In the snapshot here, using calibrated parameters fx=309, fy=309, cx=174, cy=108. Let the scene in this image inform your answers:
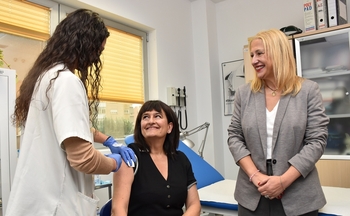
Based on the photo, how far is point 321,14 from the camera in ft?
9.11

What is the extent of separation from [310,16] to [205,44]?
126 centimetres

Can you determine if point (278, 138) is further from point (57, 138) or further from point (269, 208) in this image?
point (57, 138)

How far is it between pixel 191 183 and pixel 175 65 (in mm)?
2133

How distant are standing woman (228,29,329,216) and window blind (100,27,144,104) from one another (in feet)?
5.62

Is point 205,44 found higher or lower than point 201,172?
higher

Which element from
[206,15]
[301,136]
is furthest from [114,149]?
[206,15]

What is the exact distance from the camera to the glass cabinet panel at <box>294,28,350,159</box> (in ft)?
8.97

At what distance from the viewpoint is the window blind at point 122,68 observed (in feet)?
9.43

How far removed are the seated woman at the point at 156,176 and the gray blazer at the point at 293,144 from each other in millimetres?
284

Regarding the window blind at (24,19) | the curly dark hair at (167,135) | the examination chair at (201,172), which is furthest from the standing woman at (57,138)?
the window blind at (24,19)

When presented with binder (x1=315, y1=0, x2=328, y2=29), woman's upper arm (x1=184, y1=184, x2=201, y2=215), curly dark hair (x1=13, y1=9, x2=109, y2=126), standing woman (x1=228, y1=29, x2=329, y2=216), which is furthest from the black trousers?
binder (x1=315, y1=0, x2=328, y2=29)

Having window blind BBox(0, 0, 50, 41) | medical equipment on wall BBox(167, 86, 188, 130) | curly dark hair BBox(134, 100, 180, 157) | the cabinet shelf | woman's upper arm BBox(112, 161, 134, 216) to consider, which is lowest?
woman's upper arm BBox(112, 161, 134, 216)

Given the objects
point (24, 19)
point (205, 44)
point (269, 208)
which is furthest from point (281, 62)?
point (205, 44)

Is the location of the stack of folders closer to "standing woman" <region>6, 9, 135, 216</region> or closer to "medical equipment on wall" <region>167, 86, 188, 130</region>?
"medical equipment on wall" <region>167, 86, 188, 130</region>
